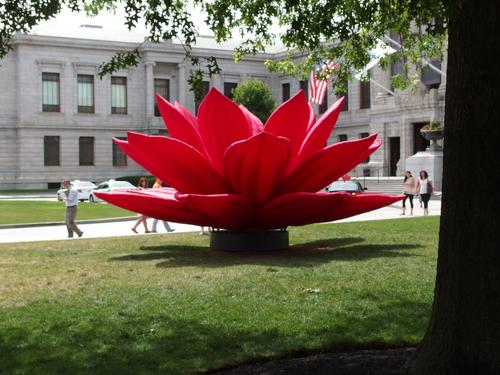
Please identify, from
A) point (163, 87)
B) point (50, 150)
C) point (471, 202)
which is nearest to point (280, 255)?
point (471, 202)

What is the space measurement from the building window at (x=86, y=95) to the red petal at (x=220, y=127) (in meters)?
55.5

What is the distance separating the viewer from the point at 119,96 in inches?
2694

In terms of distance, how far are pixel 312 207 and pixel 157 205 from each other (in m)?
2.73

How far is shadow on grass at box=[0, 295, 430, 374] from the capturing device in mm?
6531

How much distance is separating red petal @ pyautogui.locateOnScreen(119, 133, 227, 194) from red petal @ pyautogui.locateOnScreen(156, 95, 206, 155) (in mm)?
764

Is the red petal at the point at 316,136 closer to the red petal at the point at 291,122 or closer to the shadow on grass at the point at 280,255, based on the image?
the red petal at the point at 291,122

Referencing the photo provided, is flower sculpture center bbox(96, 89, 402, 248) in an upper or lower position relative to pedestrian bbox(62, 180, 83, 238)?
upper

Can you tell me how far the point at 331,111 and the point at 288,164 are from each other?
1483 mm

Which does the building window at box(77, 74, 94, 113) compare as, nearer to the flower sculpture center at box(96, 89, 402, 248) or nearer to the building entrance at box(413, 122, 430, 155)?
the building entrance at box(413, 122, 430, 155)

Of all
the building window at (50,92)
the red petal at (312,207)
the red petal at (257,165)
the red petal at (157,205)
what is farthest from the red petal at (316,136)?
the building window at (50,92)

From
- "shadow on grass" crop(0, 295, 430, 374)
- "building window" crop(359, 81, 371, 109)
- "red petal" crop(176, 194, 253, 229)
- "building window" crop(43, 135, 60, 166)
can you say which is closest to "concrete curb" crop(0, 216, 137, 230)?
"red petal" crop(176, 194, 253, 229)

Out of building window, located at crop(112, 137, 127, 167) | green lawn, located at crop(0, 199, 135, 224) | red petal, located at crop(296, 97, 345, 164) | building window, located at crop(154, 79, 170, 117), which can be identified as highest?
building window, located at crop(154, 79, 170, 117)

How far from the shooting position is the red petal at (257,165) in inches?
480

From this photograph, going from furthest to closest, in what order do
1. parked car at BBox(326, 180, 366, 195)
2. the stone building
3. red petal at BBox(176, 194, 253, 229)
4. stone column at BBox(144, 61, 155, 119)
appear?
stone column at BBox(144, 61, 155, 119) → the stone building → parked car at BBox(326, 180, 366, 195) → red petal at BBox(176, 194, 253, 229)
